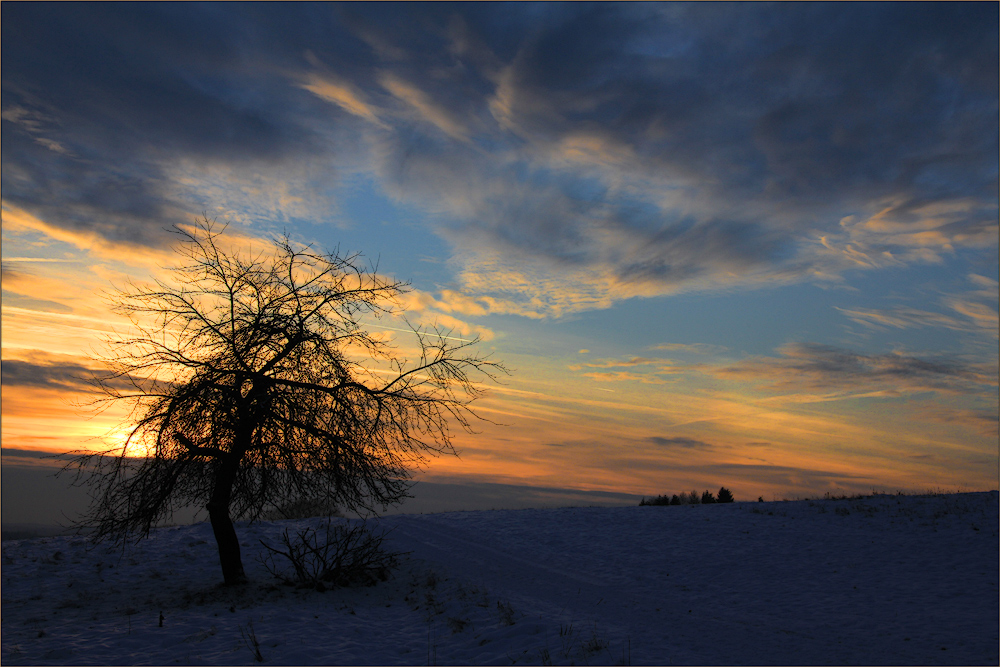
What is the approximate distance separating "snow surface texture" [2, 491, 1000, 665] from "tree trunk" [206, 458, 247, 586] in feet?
1.82

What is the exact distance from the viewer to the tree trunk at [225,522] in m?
13.8

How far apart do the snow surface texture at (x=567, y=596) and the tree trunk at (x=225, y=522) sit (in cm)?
56

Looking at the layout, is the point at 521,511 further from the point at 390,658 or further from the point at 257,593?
the point at 390,658

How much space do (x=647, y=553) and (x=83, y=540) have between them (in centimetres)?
1784

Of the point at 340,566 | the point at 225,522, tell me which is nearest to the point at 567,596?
the point at 340,566

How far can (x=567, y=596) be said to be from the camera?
547 inches

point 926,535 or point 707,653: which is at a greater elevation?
point 926,535

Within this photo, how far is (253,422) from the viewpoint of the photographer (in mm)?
13078

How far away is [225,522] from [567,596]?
28.0ft

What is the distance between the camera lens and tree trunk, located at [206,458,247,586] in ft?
45.4

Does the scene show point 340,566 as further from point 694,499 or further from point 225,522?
point 694,499

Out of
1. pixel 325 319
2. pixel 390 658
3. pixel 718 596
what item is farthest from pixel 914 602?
pixel 325 319

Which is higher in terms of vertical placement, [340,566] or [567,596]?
[340,566]

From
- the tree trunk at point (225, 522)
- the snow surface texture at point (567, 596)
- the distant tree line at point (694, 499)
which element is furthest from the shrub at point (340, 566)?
the distant tree line at point (694, 499)
